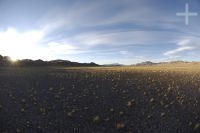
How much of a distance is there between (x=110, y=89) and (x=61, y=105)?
6.45m

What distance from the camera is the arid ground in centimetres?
1970

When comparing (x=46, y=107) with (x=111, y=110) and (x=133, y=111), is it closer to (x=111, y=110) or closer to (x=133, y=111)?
(x=111, y=110)

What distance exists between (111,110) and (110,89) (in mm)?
5855

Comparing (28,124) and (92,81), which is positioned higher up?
(92,81)

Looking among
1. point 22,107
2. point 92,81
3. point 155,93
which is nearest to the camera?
point 22,107

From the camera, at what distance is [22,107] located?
22.1 metres

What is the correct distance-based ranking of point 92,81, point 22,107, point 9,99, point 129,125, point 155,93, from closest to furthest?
point 129,125
point 22,107
point 9,99
point 155,93
point 92,81

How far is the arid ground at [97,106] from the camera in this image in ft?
64.6

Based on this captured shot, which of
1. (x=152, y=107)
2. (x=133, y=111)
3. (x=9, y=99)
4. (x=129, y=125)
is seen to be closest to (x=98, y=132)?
(x=129, y=125)

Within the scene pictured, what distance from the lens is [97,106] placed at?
23188mm

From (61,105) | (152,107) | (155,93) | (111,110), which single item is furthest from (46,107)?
(155,93)

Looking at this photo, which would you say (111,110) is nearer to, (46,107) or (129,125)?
(129,125)

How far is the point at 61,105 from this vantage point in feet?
75.2

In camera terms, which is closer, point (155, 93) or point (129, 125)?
point (129, 125)
